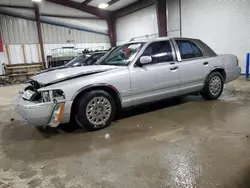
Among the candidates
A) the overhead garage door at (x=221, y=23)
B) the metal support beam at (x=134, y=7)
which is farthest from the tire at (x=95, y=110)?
the metal support beam at (x=134, y=7)

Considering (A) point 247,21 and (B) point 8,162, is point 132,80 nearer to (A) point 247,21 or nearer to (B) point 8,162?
(B) point 8,162

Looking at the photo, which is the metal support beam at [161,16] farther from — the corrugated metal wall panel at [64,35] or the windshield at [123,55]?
the windshield at [123,55]

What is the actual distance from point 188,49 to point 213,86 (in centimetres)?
102

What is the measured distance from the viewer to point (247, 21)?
25.5ft

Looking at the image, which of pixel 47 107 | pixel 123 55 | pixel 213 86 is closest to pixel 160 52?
pixel 123 55

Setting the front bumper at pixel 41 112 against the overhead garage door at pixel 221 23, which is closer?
the front bumper at pixel 41 112

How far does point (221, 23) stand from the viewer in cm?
868

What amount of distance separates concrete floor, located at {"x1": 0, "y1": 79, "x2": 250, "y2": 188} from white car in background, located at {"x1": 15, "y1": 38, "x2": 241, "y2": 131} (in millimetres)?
350

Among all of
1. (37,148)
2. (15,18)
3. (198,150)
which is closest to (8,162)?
(37,148)

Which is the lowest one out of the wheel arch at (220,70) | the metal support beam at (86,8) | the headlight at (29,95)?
the headlight at (29,95)

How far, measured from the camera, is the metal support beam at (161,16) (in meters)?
11.0

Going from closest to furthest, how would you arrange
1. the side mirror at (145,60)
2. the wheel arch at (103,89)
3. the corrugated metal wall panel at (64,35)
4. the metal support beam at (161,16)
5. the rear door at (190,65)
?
the wheel arch at (103,89) < the side mirror at (145,60) < the rear door at (190,65) < the metal support beam at (161,16) < the corrugated metal wall panel at (64,35)

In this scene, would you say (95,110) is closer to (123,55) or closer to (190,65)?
(123,55)

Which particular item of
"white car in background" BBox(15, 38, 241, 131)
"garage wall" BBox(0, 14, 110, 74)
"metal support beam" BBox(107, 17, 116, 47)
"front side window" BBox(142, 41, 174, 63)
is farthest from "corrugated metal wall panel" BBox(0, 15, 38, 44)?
"front side window" BBox(142, 41, 174, 63)
